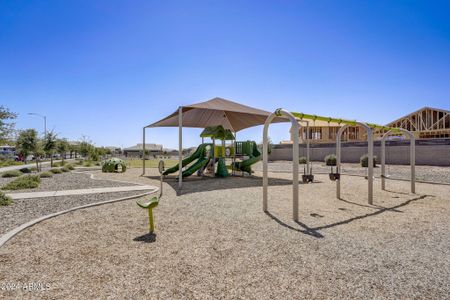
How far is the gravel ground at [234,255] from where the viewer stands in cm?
266

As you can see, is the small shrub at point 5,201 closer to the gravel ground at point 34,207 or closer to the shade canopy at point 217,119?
the gravel ground at point 34,207

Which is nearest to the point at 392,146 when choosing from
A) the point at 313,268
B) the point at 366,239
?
the point at 366,239

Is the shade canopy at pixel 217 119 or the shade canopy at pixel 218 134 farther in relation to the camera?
the shade canopy at pixel 217 119

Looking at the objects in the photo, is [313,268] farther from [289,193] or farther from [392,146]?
[392,146]

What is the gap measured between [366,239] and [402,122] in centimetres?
3769

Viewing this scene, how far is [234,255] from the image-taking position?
11.4 ft

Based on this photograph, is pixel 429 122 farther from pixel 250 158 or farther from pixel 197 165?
pixel 197 165

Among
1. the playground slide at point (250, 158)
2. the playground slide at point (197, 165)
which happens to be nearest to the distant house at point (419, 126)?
the playground slide at point (250, 158)

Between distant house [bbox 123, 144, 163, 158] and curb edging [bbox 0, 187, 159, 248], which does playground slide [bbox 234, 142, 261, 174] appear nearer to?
curb edging [bbox 0, 187, 159, 248]

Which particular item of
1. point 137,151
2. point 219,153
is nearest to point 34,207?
point 219,153

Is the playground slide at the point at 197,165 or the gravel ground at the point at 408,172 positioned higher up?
the playground slide at the point at 197,165

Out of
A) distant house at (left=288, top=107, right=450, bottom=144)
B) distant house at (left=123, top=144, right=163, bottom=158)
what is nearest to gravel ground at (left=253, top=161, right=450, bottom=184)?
distant house at (left=288, top=107, right=450, bottom=144)

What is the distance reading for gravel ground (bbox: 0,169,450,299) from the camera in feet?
8.72

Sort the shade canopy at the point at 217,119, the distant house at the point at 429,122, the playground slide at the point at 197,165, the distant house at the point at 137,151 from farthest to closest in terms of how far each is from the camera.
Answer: the distant house at the point at 137,151 → the distant house at the point at 429,122 → the shade canopy at the point at 217,119 → the playground slide at the point at 197,165
